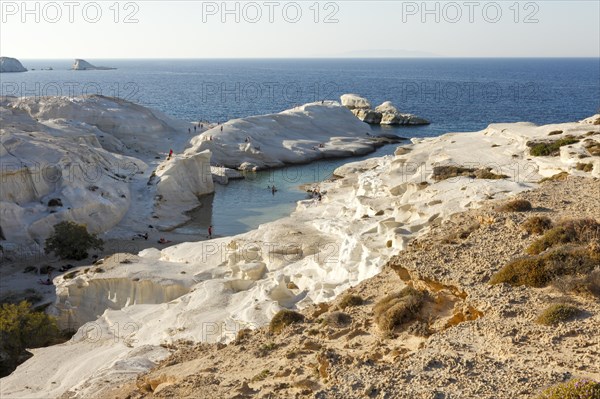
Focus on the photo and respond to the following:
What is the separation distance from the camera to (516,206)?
80.1ft

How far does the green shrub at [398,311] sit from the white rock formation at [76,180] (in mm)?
37808

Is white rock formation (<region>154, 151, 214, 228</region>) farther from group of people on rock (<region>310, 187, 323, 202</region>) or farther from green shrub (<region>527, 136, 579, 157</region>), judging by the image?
green shrub (<region>527, 136, 579, 157</region>)

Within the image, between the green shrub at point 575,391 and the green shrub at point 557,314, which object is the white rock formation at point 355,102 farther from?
the green shrub at point 575,391

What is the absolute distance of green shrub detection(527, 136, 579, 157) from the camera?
143ft

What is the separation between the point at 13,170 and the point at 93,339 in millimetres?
26186

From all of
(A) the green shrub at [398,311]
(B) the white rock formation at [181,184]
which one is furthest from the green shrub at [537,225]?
(B) the white rock formation at [181,184]

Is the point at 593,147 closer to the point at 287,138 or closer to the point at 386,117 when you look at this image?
the point at 287,138

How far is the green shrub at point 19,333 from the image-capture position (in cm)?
3053

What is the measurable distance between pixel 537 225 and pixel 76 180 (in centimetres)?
4416

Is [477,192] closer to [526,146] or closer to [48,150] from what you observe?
[526,146]

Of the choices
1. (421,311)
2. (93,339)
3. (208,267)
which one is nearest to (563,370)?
(421,311)

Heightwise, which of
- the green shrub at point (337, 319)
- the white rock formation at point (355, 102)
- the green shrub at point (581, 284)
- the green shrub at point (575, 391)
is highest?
the white rock formation at point (355, 102)

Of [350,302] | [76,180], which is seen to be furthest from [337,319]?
[76,180]

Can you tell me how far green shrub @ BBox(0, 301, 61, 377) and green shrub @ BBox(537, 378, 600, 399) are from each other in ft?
89.1
